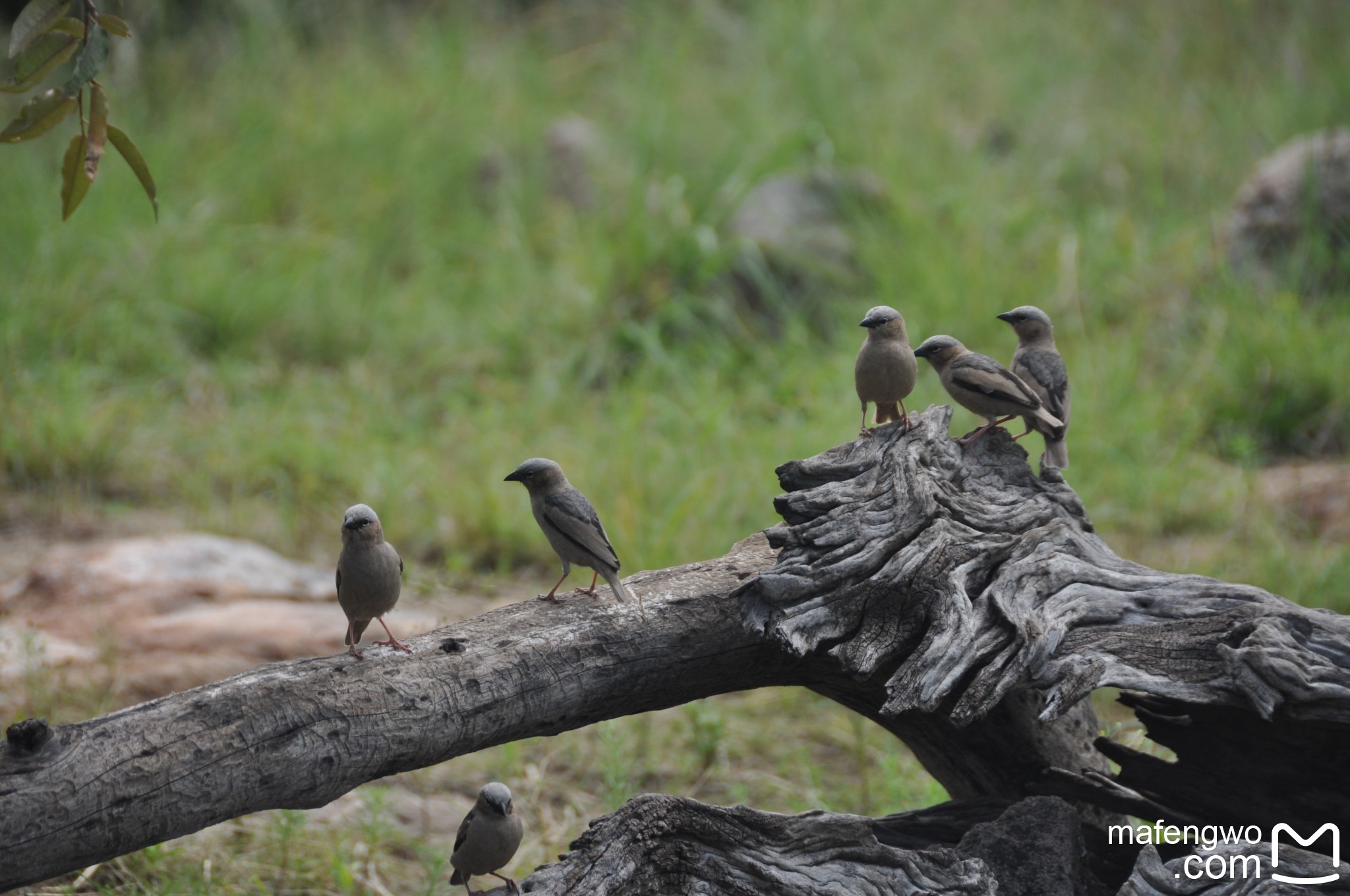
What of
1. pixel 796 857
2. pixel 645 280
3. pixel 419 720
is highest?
pixel 645 280

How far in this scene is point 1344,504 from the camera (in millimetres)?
5664

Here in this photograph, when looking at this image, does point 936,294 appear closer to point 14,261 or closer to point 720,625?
point 720,625

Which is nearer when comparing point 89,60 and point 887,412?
point 89,60

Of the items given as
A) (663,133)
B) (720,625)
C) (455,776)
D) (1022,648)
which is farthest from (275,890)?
A: (663,133)

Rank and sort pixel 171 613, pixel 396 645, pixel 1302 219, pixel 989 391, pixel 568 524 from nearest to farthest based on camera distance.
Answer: pixel 396 645 < pixel 568 524 < pixel 989 391 < pixel 171 613 < pixel 1302 219

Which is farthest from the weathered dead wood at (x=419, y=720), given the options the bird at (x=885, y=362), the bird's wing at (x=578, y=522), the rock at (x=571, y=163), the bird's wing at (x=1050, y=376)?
the rock at (x=571, y=163)

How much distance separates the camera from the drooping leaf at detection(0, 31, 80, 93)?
2.39m

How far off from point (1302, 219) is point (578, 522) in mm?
6003

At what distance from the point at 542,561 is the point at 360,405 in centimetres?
186

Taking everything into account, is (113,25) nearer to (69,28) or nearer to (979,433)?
(69,28)

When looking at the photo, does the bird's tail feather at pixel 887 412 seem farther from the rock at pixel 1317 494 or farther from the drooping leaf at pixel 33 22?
the rock at pixel 1317 494

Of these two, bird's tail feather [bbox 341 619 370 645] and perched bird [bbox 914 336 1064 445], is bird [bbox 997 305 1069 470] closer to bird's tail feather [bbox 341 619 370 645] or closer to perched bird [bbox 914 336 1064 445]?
perched bird [bbox 914 336 1064 445]

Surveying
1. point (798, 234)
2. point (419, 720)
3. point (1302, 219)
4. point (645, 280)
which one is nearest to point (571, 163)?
point (645, 280)

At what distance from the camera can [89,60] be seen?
2.35 meters
